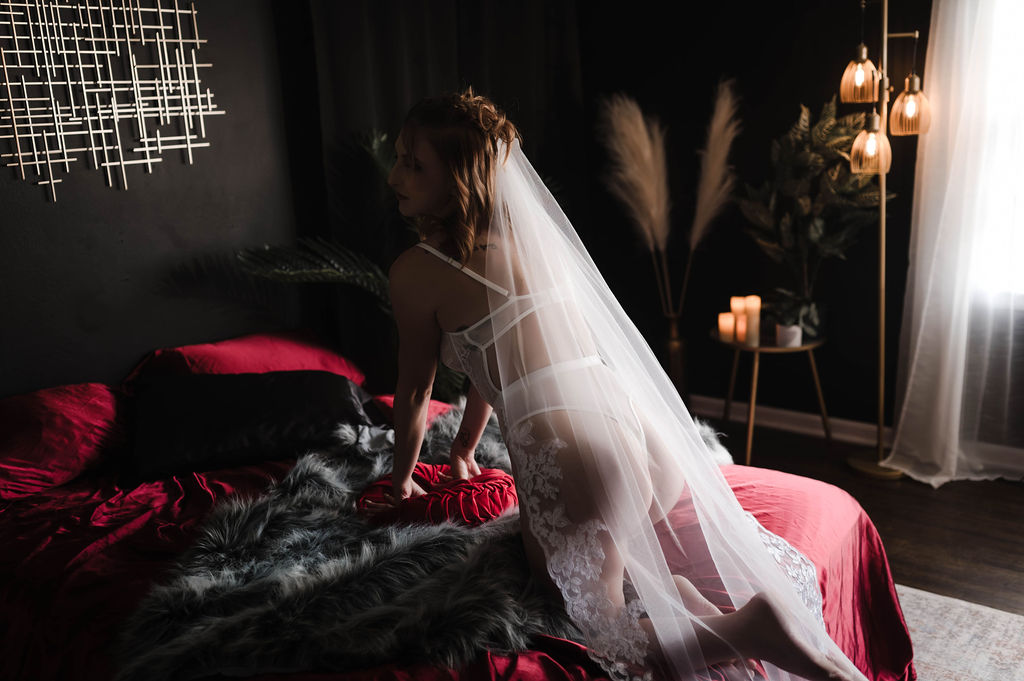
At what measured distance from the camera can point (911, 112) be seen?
3098mm

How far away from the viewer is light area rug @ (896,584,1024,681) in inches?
85.7

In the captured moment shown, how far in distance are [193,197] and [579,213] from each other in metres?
2.06

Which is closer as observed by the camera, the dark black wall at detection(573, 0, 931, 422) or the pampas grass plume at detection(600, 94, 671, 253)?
the dark black wall at detection(573, 0, 931, 422)

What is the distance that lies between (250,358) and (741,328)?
6.83 feet

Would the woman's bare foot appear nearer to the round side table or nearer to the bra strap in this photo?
the bra strap

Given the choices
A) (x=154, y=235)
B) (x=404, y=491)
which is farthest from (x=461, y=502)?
(x=154, y=235)

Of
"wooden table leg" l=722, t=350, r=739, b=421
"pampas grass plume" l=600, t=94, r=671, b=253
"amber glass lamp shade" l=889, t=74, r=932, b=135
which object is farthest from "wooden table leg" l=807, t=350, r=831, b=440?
"amber glass lamp shade" l=889, t=74, r=932, b=135

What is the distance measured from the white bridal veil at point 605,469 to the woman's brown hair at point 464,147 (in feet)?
0.14

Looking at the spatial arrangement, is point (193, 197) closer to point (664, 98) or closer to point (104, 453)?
point (104, 453)

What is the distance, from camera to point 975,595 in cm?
254

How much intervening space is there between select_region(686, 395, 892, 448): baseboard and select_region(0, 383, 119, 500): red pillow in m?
2.80

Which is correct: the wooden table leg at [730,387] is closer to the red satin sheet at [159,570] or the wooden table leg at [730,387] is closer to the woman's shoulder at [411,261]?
the red satin sheet at [159,570]

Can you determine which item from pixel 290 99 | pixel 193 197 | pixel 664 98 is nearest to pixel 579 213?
pixel 664 98

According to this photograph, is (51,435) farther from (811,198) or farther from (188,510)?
(811,198)
